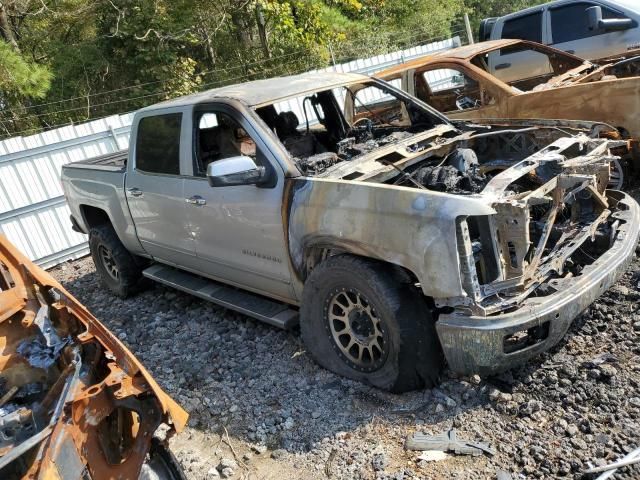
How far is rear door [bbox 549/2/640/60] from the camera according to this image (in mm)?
7926

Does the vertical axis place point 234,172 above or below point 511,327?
above

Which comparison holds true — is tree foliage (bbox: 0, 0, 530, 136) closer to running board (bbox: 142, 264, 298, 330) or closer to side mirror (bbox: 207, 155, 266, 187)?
running board (bbox: 142, 264, 298, 330)

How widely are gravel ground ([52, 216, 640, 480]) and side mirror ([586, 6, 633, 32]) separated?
4.81 metres

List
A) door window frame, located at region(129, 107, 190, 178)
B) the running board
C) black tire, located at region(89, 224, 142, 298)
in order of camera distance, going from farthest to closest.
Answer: black tire, located at region(89, 224, 142, 298) < door window frame, located at region(129, 107, 190, 178) < the running board

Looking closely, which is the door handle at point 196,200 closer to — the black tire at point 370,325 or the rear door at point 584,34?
the black tire at point 370,325

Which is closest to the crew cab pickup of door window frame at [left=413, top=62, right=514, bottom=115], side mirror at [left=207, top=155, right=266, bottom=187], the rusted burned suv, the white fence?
door window frame at [left=413, top=62, right=514, bottom=115]

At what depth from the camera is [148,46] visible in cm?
1641

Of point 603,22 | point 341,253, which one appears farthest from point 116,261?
point 603,22

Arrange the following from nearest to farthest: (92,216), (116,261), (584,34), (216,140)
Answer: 1. (216,140)
2. (116,261)
3. (92,216)
4. (584,34)

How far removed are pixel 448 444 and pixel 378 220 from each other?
1.24m

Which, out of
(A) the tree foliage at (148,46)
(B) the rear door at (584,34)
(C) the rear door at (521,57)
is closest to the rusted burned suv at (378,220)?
(C) the rear door at (521,57)

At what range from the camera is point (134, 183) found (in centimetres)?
514

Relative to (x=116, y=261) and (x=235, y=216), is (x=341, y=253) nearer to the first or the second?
(x=235, y=216)

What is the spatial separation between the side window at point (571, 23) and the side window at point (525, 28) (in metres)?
0.23
